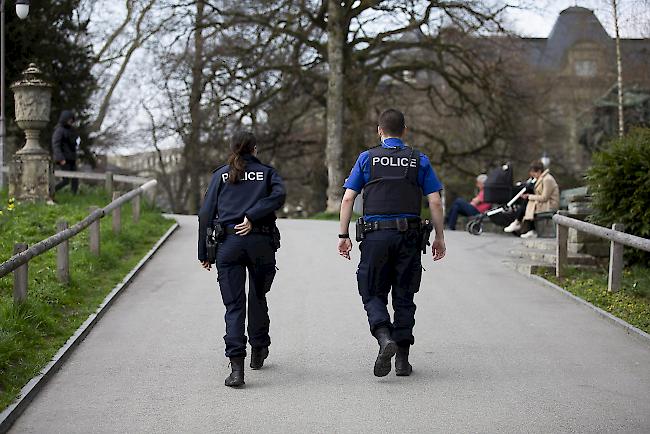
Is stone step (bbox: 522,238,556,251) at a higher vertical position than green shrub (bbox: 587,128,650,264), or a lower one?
lower

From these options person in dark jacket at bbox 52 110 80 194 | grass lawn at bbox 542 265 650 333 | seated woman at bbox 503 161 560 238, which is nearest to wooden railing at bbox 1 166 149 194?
person in dark jacket at bbox 52 110 80 194

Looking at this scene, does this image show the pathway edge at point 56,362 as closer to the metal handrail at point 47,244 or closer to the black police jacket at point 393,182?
the metal handrail at point 47,244

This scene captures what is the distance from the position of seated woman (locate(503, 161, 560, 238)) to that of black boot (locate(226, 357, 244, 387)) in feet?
38.9

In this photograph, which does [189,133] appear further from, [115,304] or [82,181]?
[115,304]

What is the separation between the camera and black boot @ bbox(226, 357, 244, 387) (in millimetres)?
7840

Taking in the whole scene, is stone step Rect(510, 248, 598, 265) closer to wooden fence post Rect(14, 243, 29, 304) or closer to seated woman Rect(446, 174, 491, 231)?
seated woman Rect(446, 174, 491, 231)

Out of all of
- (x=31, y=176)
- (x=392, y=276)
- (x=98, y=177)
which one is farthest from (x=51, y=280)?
(x=98, y=177)

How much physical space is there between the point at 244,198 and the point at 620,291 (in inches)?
232

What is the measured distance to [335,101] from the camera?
30.7 metres

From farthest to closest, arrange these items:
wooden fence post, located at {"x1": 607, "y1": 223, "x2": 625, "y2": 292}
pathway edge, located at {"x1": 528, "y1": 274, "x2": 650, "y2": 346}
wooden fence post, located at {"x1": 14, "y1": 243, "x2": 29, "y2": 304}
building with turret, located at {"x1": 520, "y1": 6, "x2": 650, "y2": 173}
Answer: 1. building with turret, located at {"x1": 520, "y1": 6, "x2": 650, "y2": 173}
2. wooden fence post, located at {"x1": 607, "y1": 223, "x2": 625, "y2": 292}
3. pathway edge, located at {"x1": 528, "y1": 274, "x2": 650, "y2": 346}
4. wooden fence post, located at {"x1": 14, "y1": 243, "x2": 29, "y2": 304}

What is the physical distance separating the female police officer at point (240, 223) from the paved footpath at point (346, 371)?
658 mm

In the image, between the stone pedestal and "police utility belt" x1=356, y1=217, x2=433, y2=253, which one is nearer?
"police utility belt" x1=356, y1=217, x2=433, y2=253

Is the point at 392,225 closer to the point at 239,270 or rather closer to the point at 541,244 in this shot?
the point at 239,270

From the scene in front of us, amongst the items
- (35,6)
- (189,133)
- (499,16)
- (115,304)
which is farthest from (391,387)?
(189,133)
